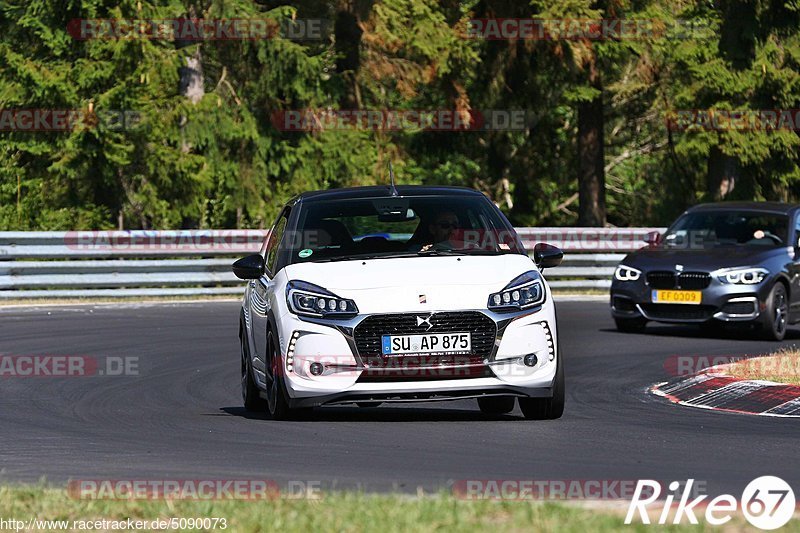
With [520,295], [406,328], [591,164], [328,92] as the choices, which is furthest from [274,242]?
[591,164]

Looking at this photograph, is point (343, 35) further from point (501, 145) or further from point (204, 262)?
point (204, 262)

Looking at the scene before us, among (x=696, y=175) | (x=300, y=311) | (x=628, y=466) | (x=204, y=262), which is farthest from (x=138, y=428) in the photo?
(x=696, y=175)

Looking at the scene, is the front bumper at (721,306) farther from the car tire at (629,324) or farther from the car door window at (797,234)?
the car door window at (797,234)

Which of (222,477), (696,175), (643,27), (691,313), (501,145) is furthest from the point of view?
(696,175)

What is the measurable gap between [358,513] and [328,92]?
103 feet

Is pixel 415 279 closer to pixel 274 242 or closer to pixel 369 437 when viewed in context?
pixel 369 437

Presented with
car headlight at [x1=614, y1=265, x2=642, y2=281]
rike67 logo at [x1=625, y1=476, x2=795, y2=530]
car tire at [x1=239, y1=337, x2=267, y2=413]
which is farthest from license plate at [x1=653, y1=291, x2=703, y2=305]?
rike67 logo at [x1=625, y1=476, x2=795, y2=530]

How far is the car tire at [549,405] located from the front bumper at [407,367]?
0.65ft

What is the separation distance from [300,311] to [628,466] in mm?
2891

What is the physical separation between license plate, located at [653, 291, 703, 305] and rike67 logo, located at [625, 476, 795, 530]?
36.6 ft

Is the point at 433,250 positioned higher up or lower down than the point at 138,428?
higher up

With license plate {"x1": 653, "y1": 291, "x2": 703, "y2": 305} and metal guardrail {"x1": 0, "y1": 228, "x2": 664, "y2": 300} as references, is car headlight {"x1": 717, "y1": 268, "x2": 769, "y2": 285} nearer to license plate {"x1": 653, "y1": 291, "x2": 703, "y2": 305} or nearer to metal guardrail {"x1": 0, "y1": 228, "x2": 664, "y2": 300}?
license plate {"x1": 653, "y1": 291, "x2": 703, "y2": 305}

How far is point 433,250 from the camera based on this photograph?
11359mm

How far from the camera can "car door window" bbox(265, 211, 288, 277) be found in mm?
11969
